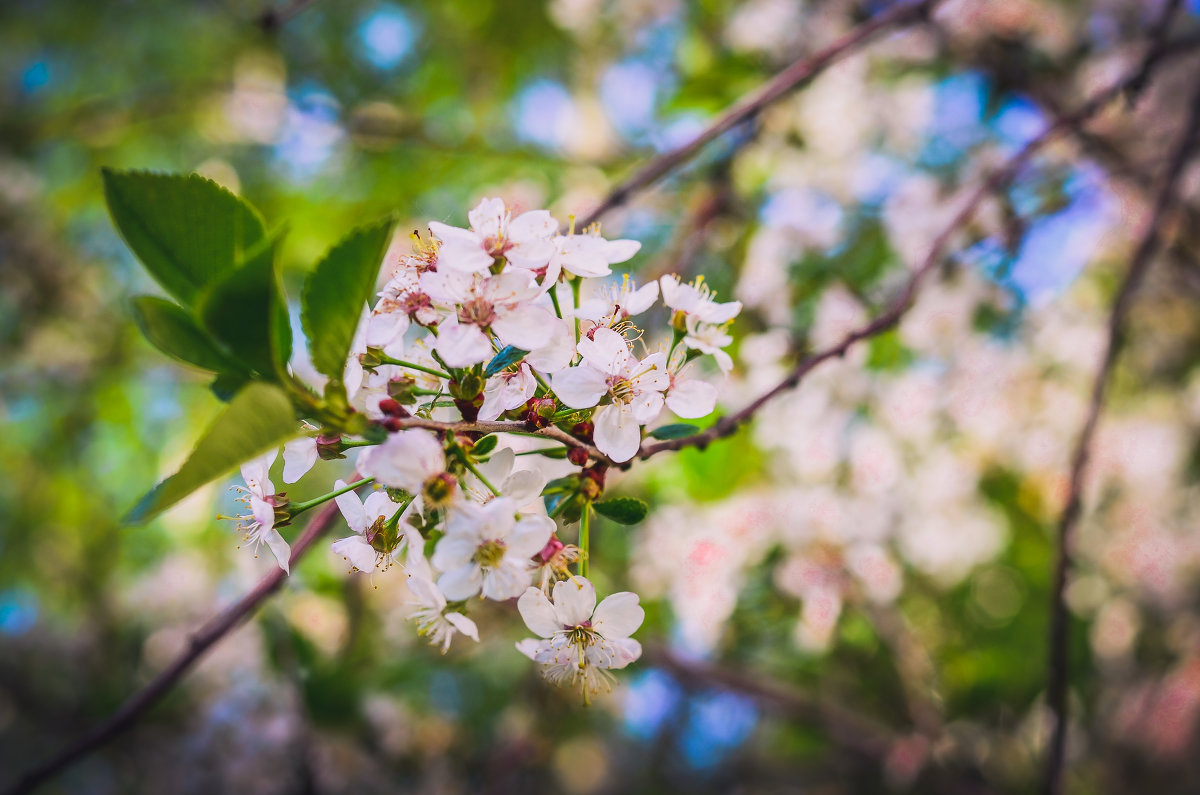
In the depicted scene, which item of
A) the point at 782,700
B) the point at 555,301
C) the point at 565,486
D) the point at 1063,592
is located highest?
the point at 555,301

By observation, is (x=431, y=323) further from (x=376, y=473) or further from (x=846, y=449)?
(x=846, y=449)

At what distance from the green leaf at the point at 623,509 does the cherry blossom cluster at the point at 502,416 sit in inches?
0.6

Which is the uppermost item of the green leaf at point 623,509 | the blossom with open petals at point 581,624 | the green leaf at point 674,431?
the green leaf at point 674,431

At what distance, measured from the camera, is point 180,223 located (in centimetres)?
55

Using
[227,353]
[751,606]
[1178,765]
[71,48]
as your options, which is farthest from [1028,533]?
[71,48]

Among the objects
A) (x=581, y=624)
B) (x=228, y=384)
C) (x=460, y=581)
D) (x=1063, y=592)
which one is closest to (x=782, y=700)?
(x=1063, y=592)

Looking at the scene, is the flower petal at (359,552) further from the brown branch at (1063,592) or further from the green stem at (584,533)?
the brown branch at (1063,592)

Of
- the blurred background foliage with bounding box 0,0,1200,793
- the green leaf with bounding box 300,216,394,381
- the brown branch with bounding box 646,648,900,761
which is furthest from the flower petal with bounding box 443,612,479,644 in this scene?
the brown branch with bounding box 646,648,900,761

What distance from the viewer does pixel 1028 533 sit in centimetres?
253

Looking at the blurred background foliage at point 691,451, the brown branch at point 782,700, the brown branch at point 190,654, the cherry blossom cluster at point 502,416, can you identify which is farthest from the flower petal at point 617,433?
the brown branch at point 782,700

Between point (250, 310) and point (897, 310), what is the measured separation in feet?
2.24

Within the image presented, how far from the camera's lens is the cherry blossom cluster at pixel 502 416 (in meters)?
0.56

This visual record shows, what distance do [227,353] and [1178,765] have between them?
319 centimetres

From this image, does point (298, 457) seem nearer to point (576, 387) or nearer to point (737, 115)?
point (576, 387)
